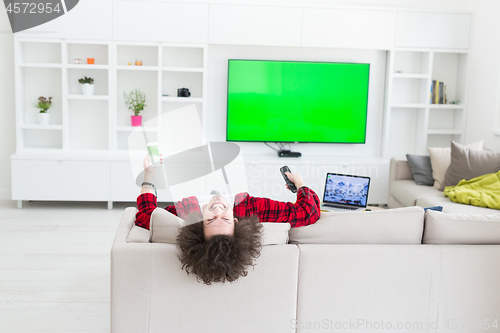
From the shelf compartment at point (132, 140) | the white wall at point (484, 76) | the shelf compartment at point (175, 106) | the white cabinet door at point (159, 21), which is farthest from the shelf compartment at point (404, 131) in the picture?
the shelf compartment at point (132, 140)

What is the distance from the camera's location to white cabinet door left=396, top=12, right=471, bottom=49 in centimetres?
467

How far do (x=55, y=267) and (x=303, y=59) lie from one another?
313cm

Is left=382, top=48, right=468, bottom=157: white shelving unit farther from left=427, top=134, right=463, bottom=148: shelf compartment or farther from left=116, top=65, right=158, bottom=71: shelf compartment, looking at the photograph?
left=116, top=65, right=158, bottom=71: shelf compartment

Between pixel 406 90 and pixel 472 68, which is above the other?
pixel 472 68

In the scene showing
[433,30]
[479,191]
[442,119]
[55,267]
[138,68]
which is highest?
[433,30]

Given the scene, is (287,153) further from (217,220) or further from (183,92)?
(217,220)

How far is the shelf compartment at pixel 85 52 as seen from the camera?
4664mm

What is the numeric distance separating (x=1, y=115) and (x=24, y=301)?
9.21 feet

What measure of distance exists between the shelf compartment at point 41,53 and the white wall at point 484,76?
418 centimetres

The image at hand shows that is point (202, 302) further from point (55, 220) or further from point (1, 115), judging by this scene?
point (1, 115)

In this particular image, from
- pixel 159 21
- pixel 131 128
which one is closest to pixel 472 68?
pixel 159 21

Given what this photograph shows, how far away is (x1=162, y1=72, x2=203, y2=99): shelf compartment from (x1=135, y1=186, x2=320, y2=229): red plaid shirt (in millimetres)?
2898

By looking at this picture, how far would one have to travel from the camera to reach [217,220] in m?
1.75

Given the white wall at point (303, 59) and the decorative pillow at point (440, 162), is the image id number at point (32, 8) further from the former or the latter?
the decorative pillow at point (440, 162)
